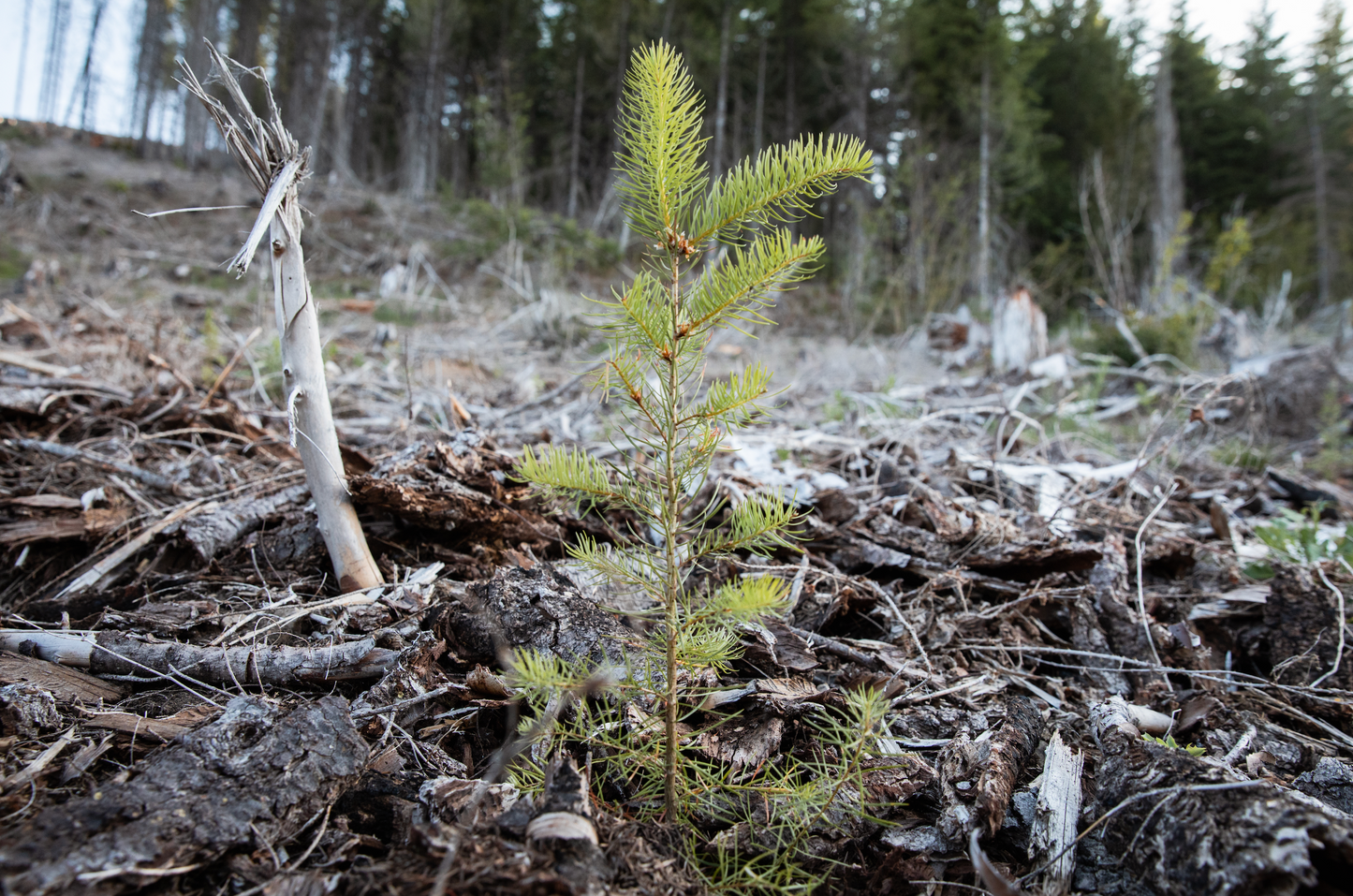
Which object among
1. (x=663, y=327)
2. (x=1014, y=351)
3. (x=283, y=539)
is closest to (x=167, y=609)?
(x=283, y=539)

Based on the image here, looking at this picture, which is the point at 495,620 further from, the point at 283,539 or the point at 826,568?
the point at 826,568

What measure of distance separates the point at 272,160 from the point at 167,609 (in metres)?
1.06

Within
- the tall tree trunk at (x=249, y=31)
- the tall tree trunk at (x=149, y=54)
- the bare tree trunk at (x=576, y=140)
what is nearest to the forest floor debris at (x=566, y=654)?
the bare tree trunk at (x=576, y=140)

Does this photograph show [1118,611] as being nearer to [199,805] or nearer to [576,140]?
Answer: [199,805]

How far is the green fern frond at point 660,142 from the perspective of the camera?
887 millimetres

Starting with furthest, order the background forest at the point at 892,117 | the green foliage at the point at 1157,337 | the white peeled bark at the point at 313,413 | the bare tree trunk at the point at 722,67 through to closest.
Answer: the bare tree trunk at the point at 722,67
the background forest at the point at 892,117
the green foliage at the point at 1157,337
the white peeled bark at the point at 313,413

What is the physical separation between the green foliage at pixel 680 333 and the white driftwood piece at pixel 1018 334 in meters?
6.17

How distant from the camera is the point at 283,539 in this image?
1766mm

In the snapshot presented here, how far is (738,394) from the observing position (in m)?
0.92

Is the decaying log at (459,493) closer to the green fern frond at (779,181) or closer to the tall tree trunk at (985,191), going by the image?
the green fern frond at (779,181)

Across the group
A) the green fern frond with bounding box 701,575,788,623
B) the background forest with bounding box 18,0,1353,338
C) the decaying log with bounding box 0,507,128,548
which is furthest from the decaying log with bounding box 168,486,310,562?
the background forest with bounding box 18,0,1353,338

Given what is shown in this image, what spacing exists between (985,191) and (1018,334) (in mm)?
9897

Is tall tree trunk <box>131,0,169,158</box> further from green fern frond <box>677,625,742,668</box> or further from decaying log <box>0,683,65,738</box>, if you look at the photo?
green fern frond <box>677,625,742,668</box>

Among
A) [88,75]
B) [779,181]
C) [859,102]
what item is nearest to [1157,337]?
[779,181]
